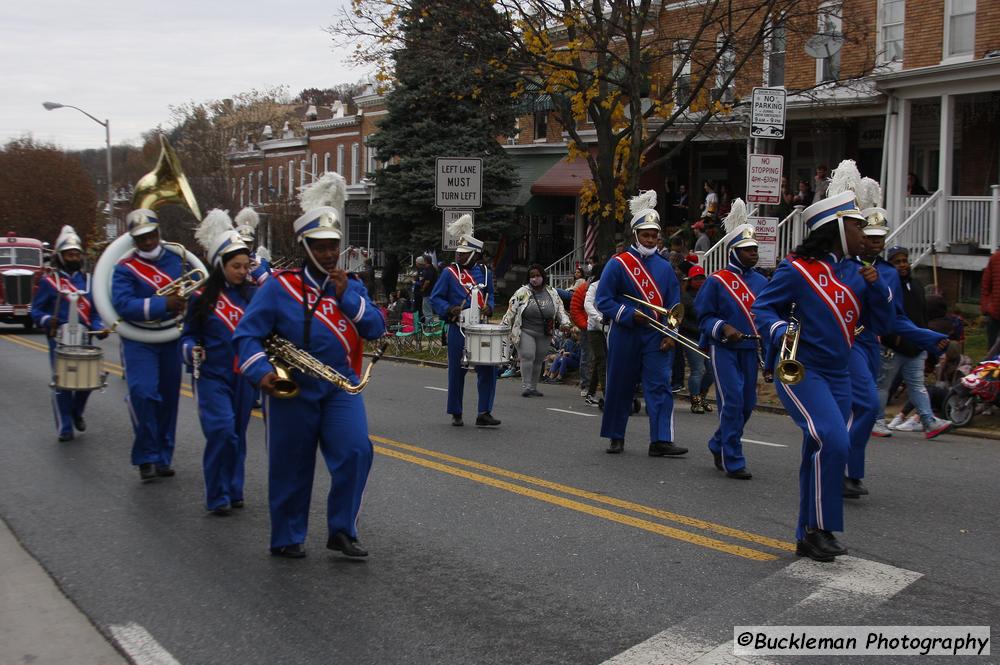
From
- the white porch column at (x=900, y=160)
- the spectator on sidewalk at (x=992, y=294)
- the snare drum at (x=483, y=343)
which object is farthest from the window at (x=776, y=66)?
the snare drum at (x=483, y=343)

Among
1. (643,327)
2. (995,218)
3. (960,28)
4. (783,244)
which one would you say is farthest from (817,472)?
(960,28)

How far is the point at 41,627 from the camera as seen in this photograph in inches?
220

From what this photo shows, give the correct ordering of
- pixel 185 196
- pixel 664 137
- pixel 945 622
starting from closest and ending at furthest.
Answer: pixel 945 622 < pixel 185 196 < pixel 664 137

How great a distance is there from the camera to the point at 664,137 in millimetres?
29375

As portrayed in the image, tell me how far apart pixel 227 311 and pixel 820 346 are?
4326 millimetres

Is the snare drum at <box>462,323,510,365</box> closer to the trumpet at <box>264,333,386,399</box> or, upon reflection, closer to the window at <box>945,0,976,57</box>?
the trumpet at <box>264,333,386,399</box>

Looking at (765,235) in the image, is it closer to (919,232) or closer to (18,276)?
(919,232)

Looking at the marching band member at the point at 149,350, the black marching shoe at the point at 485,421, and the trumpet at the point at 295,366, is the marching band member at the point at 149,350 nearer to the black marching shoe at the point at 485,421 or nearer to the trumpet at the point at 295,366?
the trumpet at the point at 295,366

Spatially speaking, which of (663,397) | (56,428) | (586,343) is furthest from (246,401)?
(586,343)

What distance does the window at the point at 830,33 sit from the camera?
20.9 metres

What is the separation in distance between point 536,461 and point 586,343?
20.9 ft

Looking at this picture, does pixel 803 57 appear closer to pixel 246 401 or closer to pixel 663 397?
pixel 663 397

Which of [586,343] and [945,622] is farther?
[586,343]

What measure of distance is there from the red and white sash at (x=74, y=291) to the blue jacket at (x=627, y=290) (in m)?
5.45
